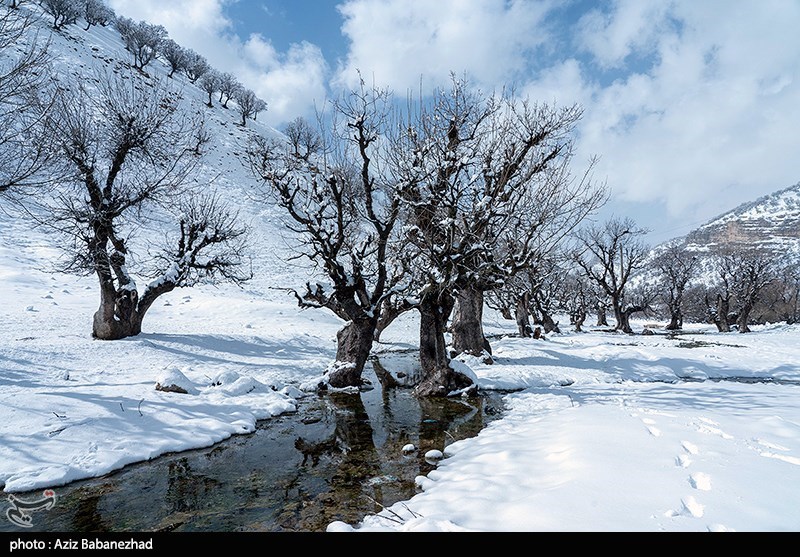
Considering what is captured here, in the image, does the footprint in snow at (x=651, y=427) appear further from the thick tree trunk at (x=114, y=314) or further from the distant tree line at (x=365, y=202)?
the thick tree trunk at (x=114, y=314)

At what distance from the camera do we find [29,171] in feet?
27.3

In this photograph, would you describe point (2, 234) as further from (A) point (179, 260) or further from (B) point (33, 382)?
(B) point (33, 382)

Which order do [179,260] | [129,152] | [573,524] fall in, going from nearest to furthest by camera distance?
[573,524], [129,152], [179,260]

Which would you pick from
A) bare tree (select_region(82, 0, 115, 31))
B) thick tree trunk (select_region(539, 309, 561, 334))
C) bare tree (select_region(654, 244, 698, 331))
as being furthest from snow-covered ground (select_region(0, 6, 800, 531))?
bare tree (select_region(82, 0, 115, 31))

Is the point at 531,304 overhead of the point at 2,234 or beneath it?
beneath

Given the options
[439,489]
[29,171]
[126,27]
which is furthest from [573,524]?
[126,27]

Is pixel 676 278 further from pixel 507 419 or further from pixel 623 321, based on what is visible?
pixel 507 419

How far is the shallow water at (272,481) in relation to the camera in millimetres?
4285

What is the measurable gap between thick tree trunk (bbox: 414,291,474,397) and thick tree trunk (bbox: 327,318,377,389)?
172 centimetres

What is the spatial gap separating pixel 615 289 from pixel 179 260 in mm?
33846

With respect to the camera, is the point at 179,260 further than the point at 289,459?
Yes

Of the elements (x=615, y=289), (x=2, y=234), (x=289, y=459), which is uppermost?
(x=2, y=234)

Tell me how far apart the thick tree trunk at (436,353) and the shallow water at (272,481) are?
2.12 metres

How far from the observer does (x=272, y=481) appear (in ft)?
17.7
